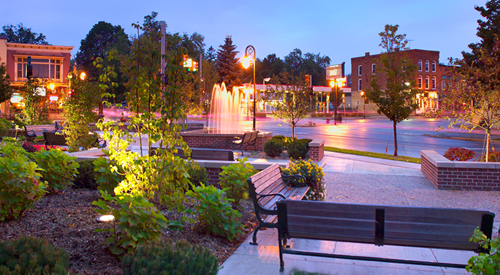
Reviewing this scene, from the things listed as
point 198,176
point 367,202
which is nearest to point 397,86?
point 367,202

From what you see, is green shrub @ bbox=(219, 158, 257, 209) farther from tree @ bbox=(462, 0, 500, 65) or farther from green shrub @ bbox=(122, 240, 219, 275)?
tree @ bbox=(462, 0, 500, 65)

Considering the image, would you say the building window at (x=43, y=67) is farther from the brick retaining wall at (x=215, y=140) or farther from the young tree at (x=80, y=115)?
the young tree at (x=80, y=115)

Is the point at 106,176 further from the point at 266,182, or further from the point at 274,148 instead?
the point at 274,148

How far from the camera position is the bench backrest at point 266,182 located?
4.89 metres

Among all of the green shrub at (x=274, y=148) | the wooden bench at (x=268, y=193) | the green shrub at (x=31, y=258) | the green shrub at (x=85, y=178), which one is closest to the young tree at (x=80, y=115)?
the green shrub at (x=85, y=178)

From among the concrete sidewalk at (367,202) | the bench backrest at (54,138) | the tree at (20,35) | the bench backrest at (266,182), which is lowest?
the concrete sidewalk at (367,202)

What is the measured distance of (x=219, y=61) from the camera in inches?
2795

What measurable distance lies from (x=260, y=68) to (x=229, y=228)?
11008 centimetres

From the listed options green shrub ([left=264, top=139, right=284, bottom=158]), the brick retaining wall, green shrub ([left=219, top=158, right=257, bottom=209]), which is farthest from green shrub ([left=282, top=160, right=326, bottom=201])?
the brick retaining wall

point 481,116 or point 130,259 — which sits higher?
point 481,116

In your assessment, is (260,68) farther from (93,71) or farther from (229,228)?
(229,228)

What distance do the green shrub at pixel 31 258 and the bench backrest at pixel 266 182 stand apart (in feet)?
7.77

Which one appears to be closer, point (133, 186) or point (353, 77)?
point (133, 186)

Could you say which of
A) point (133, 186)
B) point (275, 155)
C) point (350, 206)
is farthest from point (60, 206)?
point (275, 155)
